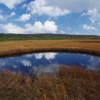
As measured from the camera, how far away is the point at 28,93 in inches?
235

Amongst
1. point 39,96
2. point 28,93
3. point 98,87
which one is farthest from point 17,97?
point 98,87

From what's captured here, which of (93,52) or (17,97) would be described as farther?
(93,52)

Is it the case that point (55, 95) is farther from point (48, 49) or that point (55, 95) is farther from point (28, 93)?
point (48, 49)

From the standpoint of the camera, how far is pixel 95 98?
17.6 feet

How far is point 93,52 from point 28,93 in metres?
19.1

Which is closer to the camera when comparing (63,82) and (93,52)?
(63,82)

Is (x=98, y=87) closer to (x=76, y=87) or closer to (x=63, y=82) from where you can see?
(x=76, y=87)

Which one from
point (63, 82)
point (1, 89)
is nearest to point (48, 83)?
point (63, 82)

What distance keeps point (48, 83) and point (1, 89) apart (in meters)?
2.87

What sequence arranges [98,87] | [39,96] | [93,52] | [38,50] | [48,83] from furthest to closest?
[38,50]
[93,52]
[48,83]
[98,87]
[39,96]

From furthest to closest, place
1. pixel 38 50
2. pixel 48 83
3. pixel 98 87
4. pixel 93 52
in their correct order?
pixel 38 50 → pixel 93 52 → pixel 48 83 → pixel 98 87

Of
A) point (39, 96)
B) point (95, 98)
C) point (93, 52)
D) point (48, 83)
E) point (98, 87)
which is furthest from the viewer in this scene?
point (93, 52)

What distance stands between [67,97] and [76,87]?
1083mm

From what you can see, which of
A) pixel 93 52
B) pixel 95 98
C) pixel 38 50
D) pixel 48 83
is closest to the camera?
pixel 95 98
